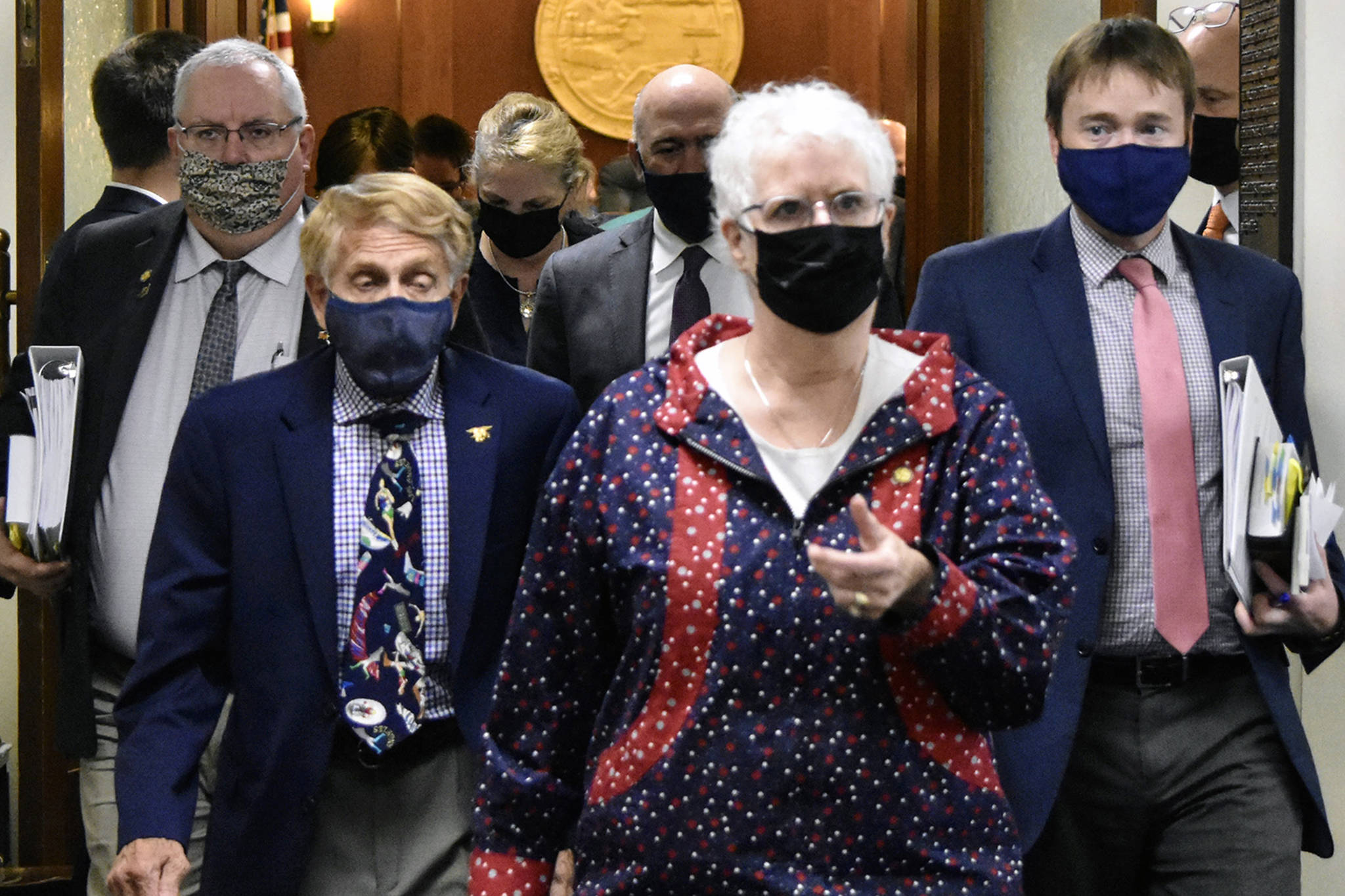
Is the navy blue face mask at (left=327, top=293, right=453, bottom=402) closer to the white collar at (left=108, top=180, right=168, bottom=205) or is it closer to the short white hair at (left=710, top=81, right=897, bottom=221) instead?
the short white hair at (left=710, top=81, right=897, bottom=221)

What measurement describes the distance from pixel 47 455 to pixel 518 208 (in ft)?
4.69

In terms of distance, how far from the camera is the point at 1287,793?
8.15ft

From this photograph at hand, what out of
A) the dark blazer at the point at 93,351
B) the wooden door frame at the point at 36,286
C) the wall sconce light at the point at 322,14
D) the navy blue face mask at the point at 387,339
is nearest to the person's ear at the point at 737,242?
the navy blue face mask at the point at 387,339

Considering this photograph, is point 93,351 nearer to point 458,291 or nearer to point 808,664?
point 458,291

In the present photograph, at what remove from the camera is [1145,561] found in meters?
2.47

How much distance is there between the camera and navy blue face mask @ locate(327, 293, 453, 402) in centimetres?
230

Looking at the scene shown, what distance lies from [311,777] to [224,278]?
41.1 inches

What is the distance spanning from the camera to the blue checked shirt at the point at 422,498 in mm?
2275

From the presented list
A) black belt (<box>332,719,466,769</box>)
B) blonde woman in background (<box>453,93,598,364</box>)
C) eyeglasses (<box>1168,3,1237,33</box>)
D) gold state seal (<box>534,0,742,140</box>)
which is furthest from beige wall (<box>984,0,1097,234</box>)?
gold state seal (<box>534,0,742,140</box>)

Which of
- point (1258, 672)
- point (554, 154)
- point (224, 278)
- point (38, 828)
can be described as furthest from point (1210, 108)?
point (38, 828)

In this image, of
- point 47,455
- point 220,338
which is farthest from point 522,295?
point 47,455

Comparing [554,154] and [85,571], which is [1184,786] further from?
[554,154]

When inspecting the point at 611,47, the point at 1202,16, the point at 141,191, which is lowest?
the point at 141,191

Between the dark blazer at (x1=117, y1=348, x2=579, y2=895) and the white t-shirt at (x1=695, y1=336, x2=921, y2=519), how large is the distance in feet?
1.75
